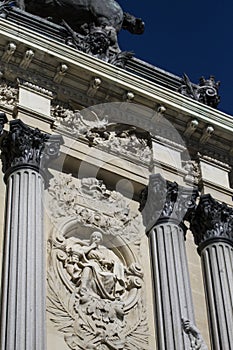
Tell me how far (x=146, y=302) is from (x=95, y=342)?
137 cm

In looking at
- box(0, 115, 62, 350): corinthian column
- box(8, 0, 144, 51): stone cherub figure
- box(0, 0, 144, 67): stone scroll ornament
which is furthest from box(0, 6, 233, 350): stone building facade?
box(8, 0, 144, 51): stone cherub figure

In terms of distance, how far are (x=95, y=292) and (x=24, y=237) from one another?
1.46 metres

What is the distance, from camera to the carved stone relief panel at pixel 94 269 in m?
16.1

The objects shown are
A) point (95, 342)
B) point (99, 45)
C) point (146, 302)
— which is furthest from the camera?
point (99, 45)

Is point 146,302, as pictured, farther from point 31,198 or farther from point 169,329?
point 31,198

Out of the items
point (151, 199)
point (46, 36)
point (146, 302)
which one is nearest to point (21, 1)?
point (46, 36)

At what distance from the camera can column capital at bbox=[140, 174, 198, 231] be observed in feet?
58.9

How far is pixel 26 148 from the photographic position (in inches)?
675

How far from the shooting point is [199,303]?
1744 centimetres

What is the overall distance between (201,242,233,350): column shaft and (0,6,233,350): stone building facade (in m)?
0.02

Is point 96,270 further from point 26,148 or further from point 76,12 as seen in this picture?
point 76,12

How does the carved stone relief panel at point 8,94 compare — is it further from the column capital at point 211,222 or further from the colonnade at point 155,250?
the column capital at point 211,222

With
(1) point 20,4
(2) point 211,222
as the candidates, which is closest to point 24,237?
(2) point 211,222

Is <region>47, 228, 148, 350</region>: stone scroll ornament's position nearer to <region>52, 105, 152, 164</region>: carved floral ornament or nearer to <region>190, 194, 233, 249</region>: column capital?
<region>190, 194, 233, 249</region>: column capital
